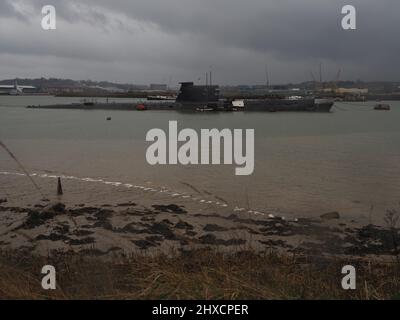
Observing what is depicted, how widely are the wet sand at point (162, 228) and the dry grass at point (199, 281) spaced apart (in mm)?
1509

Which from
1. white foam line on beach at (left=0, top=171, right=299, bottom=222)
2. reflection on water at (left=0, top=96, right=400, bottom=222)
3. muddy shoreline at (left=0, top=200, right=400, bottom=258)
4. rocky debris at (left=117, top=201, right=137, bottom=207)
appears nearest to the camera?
muddy shoreline at (left=0, top=200, right=400, bottom=258)

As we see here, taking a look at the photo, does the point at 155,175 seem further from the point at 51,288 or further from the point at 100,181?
the point at 51,288

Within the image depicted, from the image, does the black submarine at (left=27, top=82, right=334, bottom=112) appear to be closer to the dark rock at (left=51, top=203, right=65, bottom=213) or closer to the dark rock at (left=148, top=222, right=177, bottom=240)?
the dark rock at (left=51, top=203, right=65, bottom=213)

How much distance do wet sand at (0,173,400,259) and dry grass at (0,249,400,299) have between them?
1.51 meters

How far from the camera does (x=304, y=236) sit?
8.79m

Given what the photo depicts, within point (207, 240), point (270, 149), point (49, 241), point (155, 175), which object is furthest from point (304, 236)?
point (270, 149)

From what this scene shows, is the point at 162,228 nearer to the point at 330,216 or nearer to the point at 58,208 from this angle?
the point at 58,208

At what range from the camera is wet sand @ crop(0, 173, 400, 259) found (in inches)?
310

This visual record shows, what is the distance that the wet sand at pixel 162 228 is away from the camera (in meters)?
7.88

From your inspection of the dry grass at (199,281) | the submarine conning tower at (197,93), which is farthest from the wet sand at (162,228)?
the submarine conning tower at (197,93)

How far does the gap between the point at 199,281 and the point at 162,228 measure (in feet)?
18.3

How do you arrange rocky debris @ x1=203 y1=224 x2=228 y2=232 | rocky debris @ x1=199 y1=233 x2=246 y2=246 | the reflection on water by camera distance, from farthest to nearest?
1. the reflection on water
2. rocky debris @ x1=203 y1=224 x2=228 y2=232
3. rocky debris @ x1=199 y1=233 x2=246 y2=246

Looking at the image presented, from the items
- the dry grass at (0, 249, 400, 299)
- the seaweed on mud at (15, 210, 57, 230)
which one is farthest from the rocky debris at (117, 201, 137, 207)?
the dry grass at (0, 249, 400, 299)

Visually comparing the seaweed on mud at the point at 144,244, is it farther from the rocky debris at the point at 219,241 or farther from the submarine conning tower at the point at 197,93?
the submarine conning tower at the point at 197,93
